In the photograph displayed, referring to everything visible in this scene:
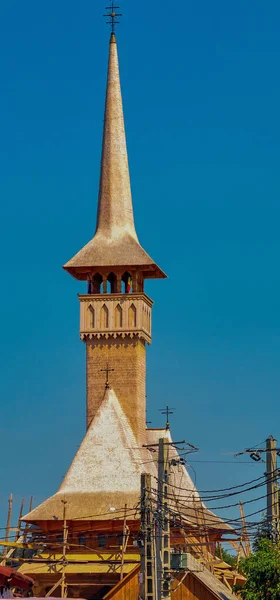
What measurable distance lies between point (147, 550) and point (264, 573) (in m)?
4.26

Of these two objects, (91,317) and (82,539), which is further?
(91,317)

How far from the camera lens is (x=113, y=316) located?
80.5 m

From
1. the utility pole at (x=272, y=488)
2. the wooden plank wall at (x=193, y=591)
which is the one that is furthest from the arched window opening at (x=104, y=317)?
the utility pole at (x=272, y=488)

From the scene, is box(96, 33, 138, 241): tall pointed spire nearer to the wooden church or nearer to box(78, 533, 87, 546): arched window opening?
the wooden church

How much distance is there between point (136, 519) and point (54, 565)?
14.5 ft

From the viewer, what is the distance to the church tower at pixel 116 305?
80062mm

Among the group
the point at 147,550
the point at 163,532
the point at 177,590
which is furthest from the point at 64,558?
the point at 163,532

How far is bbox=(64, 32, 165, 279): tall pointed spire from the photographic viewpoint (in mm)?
81000

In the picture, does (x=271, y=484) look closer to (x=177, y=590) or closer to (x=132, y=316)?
(x=177, y=590)

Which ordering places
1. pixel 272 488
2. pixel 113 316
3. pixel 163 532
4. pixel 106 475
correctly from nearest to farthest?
pixel 272 488 < pixel 163 532 < pixel 106 475 < pixel 113 316

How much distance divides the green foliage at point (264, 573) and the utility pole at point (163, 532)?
3.32 meters

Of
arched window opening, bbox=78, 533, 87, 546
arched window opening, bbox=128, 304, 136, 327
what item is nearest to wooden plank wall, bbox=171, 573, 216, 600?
arched window opening, bbox=78, 533, 87, 546

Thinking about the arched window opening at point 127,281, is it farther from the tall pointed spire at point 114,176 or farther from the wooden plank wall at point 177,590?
the wooden plank wall at point 177,590

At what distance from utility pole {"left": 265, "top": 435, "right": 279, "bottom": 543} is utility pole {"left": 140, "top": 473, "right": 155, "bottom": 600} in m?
4.07
